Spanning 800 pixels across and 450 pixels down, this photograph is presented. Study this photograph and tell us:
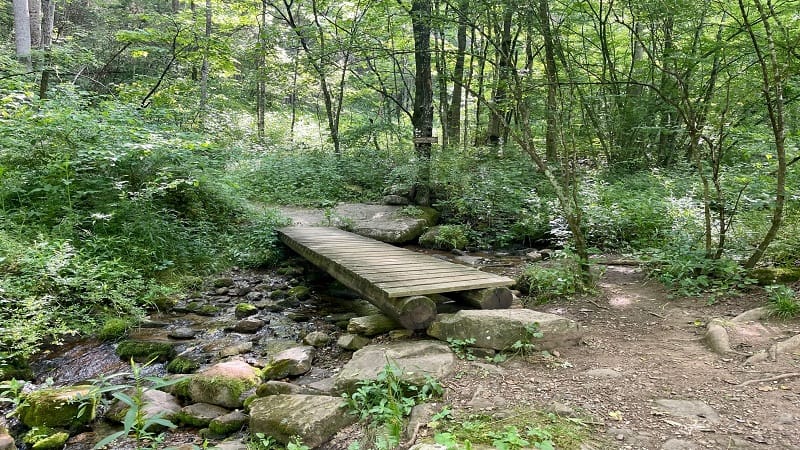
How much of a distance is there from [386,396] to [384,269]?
2.35 metres

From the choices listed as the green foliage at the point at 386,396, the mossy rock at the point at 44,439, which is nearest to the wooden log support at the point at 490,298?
the green foliage at the point at 386,396

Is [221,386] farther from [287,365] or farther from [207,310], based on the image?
[207,310]

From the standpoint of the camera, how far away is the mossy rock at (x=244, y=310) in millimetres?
6250

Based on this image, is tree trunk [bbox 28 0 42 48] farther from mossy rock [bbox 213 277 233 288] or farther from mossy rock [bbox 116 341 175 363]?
mossy rock [bbox 116 341 175 363]

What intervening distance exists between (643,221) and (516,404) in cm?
630

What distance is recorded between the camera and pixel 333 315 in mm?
6363

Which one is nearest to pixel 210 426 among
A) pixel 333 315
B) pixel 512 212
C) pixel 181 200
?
pixel 333 315

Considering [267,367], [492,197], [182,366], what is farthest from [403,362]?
[492,197]

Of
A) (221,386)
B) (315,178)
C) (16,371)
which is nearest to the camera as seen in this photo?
(221,386)

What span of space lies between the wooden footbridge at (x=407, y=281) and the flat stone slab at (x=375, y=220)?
2.11 metres

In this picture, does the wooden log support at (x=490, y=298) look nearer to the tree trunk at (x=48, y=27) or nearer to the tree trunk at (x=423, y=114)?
the tree trunk at (x=423, y=114)

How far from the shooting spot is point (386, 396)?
3205mm

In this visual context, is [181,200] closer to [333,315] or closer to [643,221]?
[333,315]

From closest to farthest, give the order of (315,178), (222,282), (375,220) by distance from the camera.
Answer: (222,282), (375,220), (315,178)
